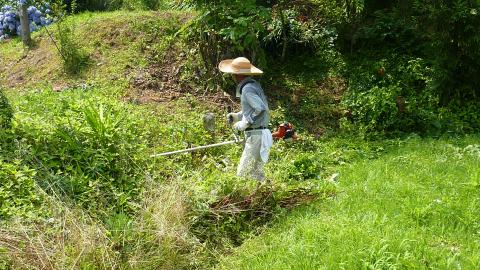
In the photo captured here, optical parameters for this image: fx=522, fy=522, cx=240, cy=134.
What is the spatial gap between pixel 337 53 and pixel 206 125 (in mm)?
4032

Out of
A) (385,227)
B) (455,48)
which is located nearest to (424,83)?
(455,48)

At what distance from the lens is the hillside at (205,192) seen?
4.23 metres

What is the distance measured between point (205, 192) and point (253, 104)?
47.1 inches

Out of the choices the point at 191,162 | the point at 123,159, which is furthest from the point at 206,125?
the point at 123,159

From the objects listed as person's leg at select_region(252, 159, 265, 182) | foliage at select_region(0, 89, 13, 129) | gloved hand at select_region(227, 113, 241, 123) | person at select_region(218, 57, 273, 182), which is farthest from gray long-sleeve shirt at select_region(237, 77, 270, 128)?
foliage at select_region(0, 89, 13, 129)

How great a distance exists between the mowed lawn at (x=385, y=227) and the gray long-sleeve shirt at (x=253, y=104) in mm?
1177

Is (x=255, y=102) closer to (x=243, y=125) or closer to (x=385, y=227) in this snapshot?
(x=243, y=125)

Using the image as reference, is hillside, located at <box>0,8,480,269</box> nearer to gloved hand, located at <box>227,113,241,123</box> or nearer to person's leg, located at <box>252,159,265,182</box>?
person's leg, located at <box>252,159,265,182</box>

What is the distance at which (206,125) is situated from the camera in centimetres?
742

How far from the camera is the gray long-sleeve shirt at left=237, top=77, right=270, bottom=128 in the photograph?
580 centimetres

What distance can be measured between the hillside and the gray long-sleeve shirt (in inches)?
25.7

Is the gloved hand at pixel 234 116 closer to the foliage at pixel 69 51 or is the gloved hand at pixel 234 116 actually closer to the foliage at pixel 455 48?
the foliage at pixel 455 48

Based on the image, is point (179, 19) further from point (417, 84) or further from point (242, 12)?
point (417, 84)

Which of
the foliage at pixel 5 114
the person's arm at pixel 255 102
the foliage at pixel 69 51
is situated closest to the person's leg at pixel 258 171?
the person's arm at pixel 255 102
